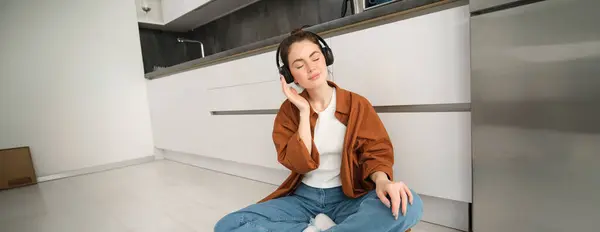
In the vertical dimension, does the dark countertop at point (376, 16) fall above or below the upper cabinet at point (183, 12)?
below

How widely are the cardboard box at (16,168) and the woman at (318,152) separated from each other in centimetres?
214

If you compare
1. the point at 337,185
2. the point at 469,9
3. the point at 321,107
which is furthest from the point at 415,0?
the point at 337,185

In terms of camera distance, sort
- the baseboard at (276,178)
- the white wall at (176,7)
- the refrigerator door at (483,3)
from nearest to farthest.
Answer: the refrigerator door at (483,3) → the baseboard at (276,178) → the white wall at (176,7)

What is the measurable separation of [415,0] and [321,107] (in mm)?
432

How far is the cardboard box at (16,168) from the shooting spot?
6.75ft

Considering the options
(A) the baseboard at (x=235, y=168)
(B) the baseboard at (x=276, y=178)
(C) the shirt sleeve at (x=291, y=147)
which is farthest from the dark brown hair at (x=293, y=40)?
(A) the baseboard at (x=235, y=168)

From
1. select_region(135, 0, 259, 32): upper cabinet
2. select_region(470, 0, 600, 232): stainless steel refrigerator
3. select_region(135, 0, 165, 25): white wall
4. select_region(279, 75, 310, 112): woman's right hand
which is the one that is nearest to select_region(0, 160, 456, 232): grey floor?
select_region(470, 0, 600, 232): stainless steel refrigerator

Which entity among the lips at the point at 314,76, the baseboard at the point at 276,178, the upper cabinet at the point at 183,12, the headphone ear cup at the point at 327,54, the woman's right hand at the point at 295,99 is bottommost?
the baseboard at the point at 276,178

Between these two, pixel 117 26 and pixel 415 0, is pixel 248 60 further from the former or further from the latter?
pixel 117 26

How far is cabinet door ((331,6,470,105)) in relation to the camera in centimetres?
89

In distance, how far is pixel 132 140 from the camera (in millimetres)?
2625

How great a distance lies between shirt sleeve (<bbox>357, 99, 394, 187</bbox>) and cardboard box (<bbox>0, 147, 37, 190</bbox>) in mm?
2418

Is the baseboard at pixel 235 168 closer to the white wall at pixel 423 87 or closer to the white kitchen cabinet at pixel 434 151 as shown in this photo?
the white wall at pixel 423 87

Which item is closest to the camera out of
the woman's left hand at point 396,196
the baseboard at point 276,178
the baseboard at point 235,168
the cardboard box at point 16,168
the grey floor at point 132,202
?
the woman's left hand at point 396,196
